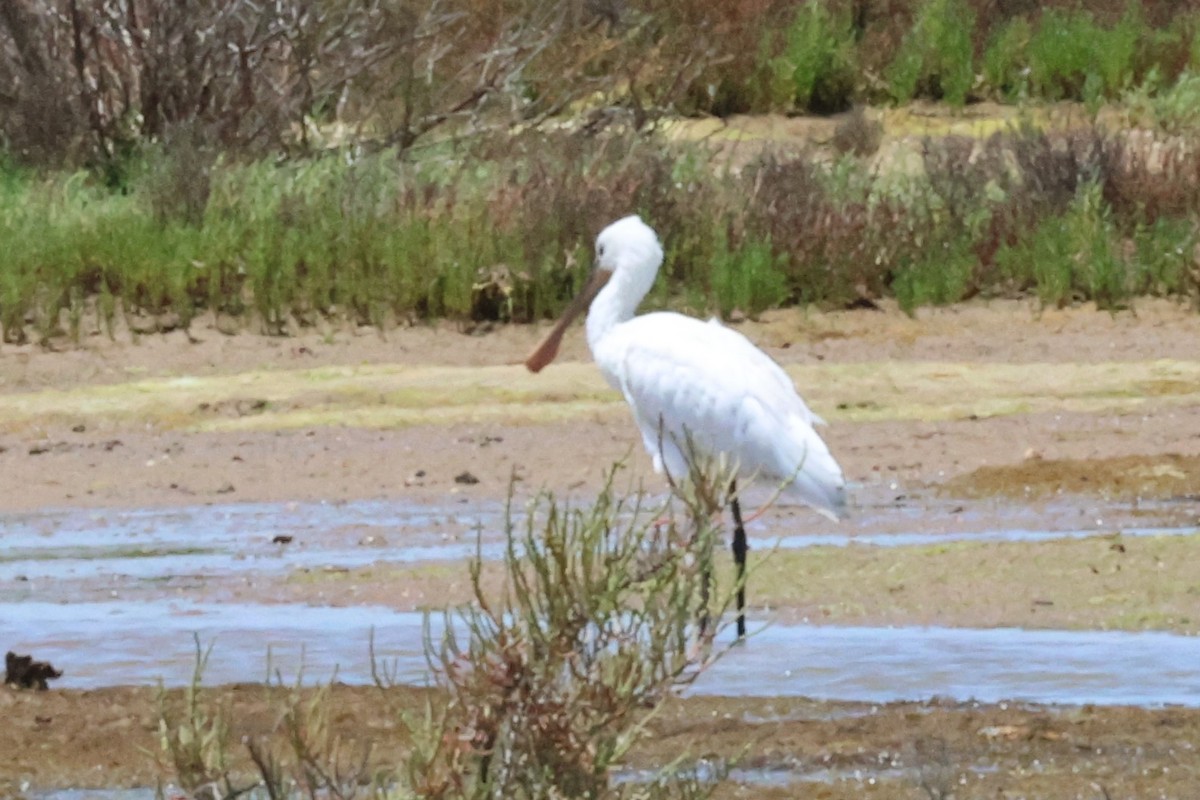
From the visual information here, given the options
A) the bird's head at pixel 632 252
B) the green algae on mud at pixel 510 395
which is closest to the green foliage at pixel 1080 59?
the green algae on mud at pixel 510 395

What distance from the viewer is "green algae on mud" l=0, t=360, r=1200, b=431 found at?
14.3 metres

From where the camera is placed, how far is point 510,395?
14672mm

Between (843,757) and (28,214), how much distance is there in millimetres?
11415

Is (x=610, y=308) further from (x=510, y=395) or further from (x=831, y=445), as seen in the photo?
(x=510, y=395)

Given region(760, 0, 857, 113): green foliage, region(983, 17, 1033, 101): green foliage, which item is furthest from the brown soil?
region(983, 17, 1033, 101): green foliage

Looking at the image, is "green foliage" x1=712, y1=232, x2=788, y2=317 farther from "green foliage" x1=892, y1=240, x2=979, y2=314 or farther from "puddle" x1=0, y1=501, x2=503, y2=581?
"puddle" x1=0, y1=501, x2=503, y2=581

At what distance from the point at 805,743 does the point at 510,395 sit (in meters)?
7.72

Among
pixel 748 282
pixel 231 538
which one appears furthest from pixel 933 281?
pixel 231 538

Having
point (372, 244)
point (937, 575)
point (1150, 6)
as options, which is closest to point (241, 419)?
point (372, 244)

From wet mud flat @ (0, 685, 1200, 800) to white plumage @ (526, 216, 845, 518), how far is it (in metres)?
2.39

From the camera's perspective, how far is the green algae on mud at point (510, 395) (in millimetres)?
14281

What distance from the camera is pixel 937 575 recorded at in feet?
32.4

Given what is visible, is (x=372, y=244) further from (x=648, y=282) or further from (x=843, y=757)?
(x=843, y=757)

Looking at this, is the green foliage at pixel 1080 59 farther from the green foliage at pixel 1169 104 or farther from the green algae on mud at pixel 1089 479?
the green algae on mud at pixel 1089 479
